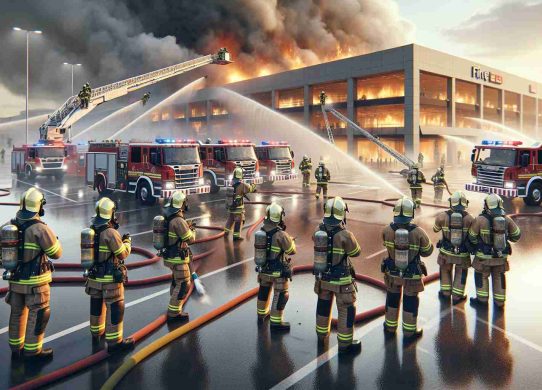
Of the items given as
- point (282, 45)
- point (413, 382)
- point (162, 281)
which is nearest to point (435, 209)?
point (162, 281)

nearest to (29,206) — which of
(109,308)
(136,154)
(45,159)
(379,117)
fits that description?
(109,308)

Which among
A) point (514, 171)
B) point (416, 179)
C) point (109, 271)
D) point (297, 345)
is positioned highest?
point (514, 171)

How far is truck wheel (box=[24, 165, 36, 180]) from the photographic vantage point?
2817 cm

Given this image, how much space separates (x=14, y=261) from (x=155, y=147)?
39.7 feet

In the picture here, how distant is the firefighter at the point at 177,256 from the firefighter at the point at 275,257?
3.37 feet

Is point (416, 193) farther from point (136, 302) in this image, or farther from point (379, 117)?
point (379, 117)

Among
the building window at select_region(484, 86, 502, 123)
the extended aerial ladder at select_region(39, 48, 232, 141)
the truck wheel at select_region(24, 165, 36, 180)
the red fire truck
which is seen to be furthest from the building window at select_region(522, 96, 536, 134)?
the truck wheel at select_region(24, 165, 36, 180)

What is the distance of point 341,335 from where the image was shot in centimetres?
511

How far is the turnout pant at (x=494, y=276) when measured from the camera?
20.9 feet

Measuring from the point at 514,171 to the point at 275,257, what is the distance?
46.1ft

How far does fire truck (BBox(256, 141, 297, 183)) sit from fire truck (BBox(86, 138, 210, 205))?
6.12 metres

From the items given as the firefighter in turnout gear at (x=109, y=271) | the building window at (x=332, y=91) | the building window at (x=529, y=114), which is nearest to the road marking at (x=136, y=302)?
the firefighter in turnout gear at (x=109, y=271)

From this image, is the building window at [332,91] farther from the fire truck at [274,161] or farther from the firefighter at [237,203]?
the firefighter at [237,203]

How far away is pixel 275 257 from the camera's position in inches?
221
